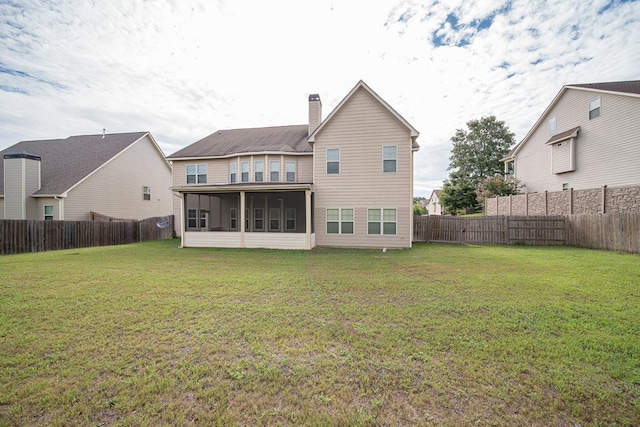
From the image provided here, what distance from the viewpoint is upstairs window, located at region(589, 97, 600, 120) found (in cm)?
1755

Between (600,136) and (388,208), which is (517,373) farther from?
(600,136)

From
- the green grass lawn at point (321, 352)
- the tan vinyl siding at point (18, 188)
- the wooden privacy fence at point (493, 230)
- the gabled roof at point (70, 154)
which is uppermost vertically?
the gabled roof at point (70, 154)

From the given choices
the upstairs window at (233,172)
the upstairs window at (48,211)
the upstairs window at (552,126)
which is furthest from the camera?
the upstairs window at (552,126)

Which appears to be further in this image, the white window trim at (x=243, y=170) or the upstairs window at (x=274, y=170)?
the white window trim at (x=243, y=170)

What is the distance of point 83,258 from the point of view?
1123 cm

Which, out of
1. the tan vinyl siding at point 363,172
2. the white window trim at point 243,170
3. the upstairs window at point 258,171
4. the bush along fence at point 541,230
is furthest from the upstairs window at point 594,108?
the white window trim at point 243,170

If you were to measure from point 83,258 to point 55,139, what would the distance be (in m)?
20.2

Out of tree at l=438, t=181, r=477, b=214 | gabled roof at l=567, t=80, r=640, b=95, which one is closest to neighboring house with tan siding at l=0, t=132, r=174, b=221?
gabled roof at l=567, t=80, r=640, b=95

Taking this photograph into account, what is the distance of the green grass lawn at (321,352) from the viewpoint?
250 centimetres

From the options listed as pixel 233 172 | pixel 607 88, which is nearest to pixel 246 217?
pixel 233 172

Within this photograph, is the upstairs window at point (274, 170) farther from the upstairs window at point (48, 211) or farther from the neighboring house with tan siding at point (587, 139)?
the neighboring house with tan siding at point (587, 139)

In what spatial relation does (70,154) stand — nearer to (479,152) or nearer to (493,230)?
(493,230)

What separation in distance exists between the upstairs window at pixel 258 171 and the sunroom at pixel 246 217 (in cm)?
99

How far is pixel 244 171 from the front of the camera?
17.9 metres
